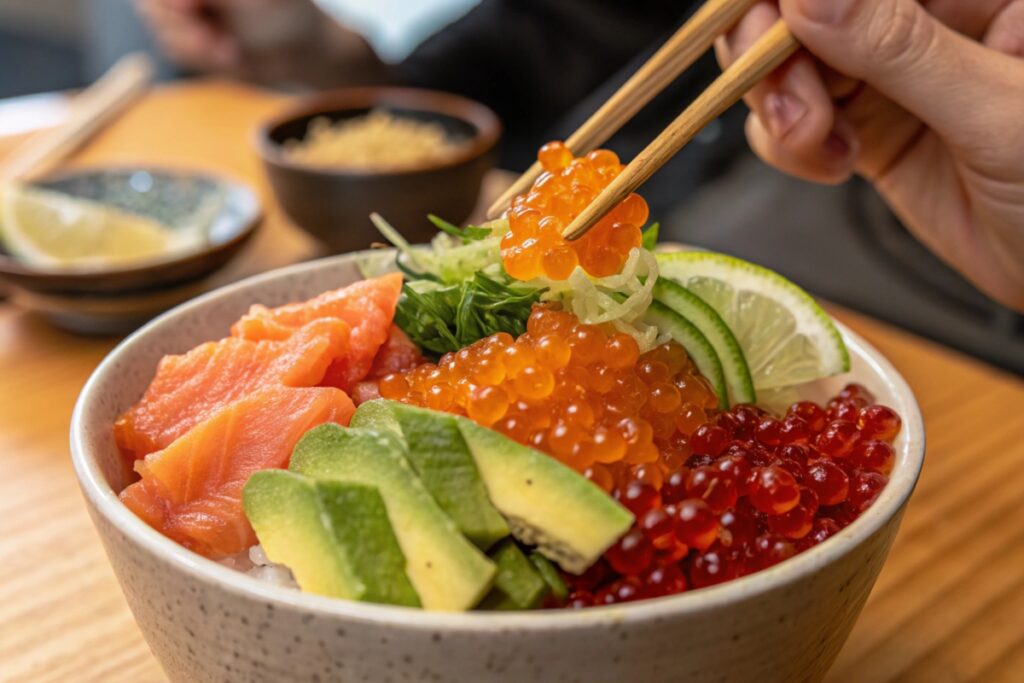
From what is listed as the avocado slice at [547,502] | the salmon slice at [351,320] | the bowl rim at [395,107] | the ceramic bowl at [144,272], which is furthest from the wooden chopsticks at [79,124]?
the avocado slice at [547,502]

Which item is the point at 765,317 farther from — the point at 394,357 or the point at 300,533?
the point at 300,533

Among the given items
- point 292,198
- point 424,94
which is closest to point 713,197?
point 424,94

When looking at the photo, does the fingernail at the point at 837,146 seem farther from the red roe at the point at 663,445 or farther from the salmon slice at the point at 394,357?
the salmon slice at the point at 394,357

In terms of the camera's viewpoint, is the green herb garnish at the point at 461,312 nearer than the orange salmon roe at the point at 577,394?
No

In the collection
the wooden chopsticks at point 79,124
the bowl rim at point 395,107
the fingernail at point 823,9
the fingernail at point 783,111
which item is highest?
the fingernail at point 823,9

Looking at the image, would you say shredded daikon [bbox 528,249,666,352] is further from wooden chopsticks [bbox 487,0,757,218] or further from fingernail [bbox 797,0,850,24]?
fingernail [bbox 797,0,850,24]

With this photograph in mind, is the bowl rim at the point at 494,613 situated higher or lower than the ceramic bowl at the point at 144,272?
higher
